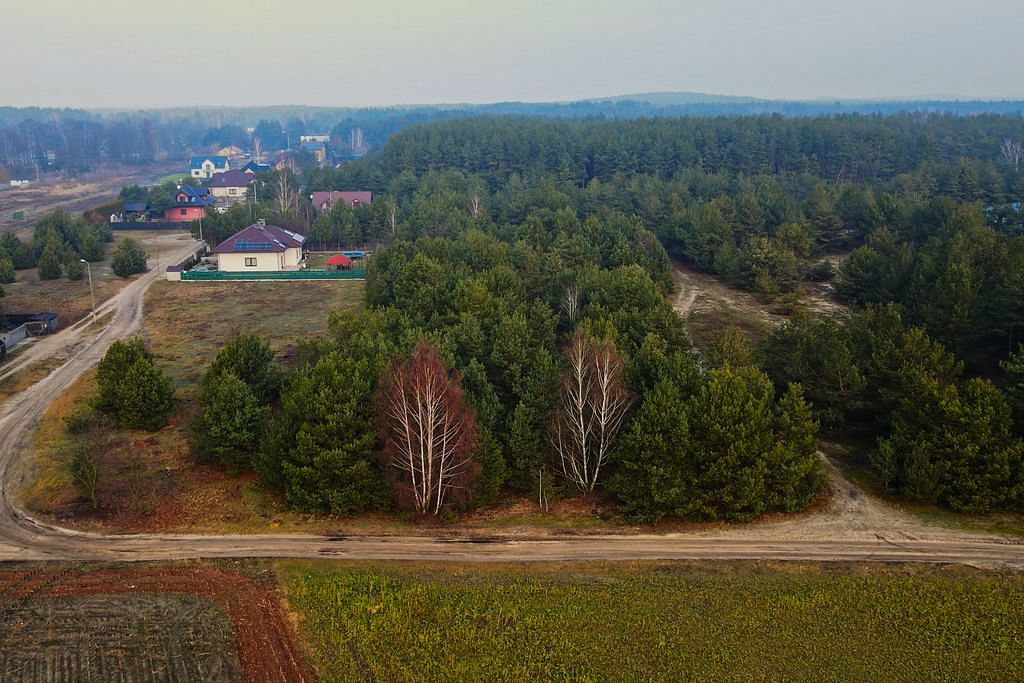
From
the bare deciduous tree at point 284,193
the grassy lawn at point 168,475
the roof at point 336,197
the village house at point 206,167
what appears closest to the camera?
the grassy lawn at point 168,475

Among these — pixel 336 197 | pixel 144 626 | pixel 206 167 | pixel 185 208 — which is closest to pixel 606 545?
pixel 144 626

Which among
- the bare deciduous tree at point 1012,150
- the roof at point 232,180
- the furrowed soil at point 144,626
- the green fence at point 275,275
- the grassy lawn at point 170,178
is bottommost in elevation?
the furrowed soil at point 144,626

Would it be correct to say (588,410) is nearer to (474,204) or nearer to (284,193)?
(474,204)

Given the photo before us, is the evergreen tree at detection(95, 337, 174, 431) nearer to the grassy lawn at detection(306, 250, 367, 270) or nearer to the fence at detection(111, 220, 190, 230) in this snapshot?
the grassy lawn at detection(306, 250, 367, 270)

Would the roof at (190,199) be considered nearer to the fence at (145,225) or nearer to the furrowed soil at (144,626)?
the fence at (145,225)

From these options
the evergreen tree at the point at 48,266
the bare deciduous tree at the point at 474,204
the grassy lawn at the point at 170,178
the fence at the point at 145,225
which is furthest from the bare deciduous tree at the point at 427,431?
the grassy lawn at the point at 170,178

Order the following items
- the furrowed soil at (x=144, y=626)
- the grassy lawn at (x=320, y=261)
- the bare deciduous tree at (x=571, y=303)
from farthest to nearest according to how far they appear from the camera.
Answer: the grassy lawn at (x=320, y=261) → the bare deciduous tree at (x=571, y=303) → the furrowed soil at (x=144, y=626)

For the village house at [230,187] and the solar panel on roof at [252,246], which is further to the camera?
the village house at [230,187]
